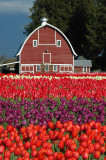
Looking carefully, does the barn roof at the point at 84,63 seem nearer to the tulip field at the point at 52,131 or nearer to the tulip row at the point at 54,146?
the tulip field at the point at 52,131

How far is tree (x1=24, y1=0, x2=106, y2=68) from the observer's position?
62562 mm

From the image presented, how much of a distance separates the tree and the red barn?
11.3 metres

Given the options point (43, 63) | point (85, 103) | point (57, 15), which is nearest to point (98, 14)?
point (57, 15)

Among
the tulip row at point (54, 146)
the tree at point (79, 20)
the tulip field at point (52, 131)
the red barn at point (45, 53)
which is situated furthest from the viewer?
the tree at point (79, 20)

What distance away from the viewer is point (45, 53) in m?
51.6

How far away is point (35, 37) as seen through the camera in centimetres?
5169

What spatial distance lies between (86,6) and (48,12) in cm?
759

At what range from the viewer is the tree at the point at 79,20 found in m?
62.6

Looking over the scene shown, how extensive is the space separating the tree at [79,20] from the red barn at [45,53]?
1126cm

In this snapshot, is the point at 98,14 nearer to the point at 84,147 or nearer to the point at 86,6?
the point at 86,6

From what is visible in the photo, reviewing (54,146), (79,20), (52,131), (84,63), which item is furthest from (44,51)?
(52,131)

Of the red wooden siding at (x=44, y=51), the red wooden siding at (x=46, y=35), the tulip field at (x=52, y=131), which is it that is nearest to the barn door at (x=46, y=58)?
the red wooden siding at (x=44, y=51)

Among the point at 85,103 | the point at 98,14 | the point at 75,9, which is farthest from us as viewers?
the point at 75,9

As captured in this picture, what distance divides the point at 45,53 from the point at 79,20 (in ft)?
61.8
